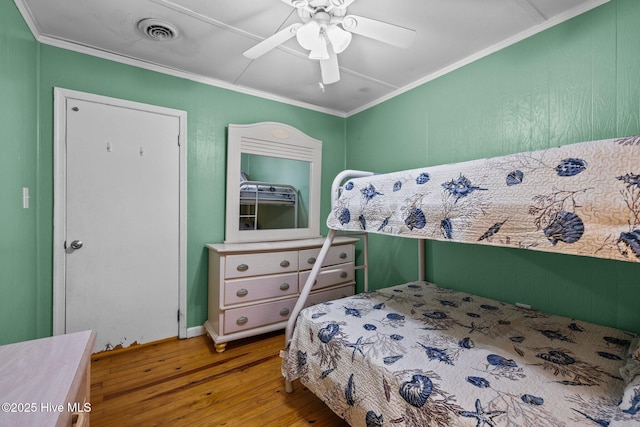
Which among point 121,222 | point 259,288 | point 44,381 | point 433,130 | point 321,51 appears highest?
point 321,51

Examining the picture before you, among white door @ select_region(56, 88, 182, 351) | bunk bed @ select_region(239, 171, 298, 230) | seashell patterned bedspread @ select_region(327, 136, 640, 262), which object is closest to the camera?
seashell patterned bedspread @ select_region(327, 136, 640, 262)

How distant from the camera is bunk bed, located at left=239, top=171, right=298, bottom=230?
266 cm

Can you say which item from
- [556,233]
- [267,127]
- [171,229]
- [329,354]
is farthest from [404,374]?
[267,127]

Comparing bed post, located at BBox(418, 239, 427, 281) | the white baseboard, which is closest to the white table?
the white baseboard

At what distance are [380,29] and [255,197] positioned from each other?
5.98 feet

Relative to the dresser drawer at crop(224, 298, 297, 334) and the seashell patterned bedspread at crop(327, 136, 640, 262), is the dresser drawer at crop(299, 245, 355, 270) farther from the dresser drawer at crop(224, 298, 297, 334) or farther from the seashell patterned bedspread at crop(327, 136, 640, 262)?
the seashell patterned bedspread at crop(327, 136, 640, 262)

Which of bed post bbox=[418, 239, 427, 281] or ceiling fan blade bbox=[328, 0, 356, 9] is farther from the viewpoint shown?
bed post bbox=[418, 239, 427, 281]

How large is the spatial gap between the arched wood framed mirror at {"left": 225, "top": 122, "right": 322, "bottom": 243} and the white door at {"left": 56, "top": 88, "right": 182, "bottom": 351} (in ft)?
1.61

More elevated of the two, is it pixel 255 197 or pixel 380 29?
pixel 380 29

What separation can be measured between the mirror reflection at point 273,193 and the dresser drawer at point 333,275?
0.62 meters

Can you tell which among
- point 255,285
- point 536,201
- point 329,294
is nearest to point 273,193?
point 255,285

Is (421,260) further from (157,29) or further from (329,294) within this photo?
(157,29)

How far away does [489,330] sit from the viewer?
4.56 feet

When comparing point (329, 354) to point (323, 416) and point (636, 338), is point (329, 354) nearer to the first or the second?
point (323, 416)
